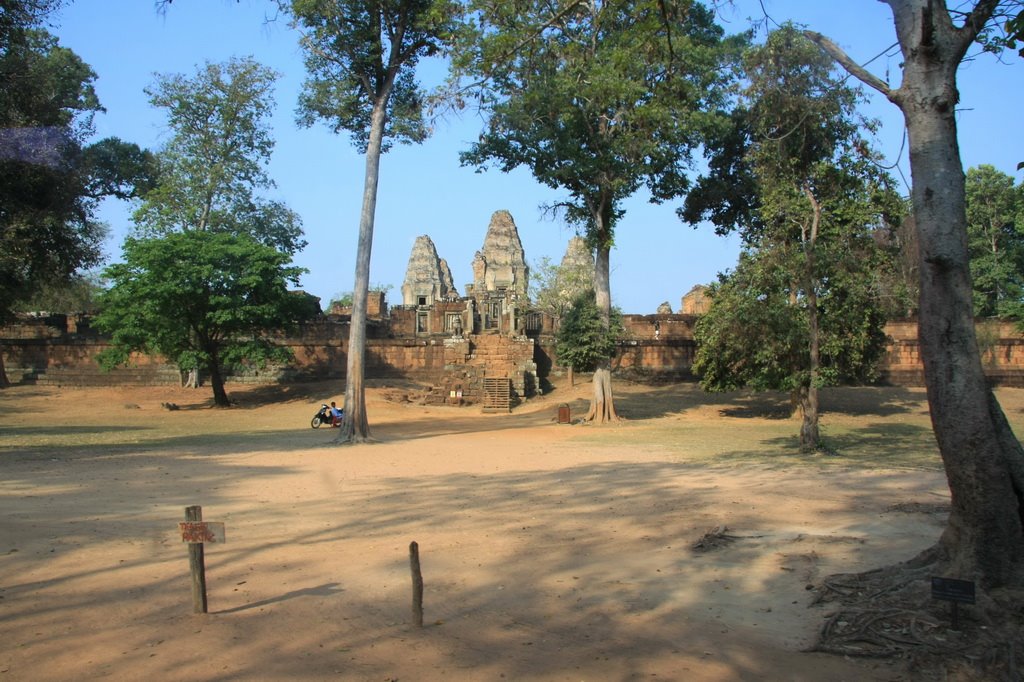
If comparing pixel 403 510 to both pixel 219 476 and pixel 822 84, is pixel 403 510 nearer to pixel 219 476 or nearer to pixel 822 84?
pixel 219 476

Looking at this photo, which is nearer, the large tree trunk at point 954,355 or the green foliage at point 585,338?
the large tree trunk at point 954,355

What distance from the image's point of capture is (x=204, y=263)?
2742 centimetres

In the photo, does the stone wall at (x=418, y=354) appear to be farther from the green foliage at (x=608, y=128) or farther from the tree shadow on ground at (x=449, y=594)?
the tree shadow on ground at (x=449, y=594)

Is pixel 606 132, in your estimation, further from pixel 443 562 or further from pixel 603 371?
pixel 443 562

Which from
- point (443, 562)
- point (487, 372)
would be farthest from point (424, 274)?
point (443, 562)

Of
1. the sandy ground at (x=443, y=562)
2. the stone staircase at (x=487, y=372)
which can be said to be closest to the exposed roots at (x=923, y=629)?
the sandy ground at (x=443, y=562)

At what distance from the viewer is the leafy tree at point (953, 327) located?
5.54 meters

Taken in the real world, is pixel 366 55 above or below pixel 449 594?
above

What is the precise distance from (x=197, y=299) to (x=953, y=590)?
26.5 m

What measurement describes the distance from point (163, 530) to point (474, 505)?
141 inches

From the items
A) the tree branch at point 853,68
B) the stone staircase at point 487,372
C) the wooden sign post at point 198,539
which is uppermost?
the tree branch at point 853,68

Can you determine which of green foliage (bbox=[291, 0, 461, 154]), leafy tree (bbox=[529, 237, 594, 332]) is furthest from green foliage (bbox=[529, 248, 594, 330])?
green foliage (bbox=[291, 0, 461, 154])

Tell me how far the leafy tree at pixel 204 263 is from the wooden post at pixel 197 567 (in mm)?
22542

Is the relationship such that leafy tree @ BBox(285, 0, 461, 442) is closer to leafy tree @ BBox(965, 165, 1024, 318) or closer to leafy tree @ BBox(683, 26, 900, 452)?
leafy tree @ BBox(683, 26, 900, 452)
